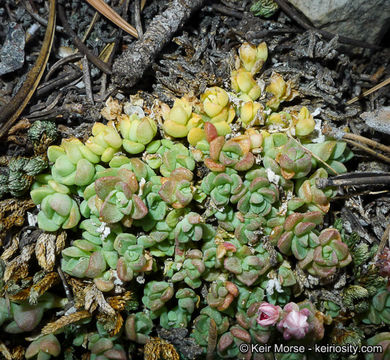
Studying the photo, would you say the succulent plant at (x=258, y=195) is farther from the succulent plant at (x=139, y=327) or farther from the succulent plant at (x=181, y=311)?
the succulent plant at (x=139, y=327)

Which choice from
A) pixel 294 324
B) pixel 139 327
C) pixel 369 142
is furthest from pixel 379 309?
pixel 139 327

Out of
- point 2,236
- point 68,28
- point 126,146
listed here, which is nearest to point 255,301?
point 126,146

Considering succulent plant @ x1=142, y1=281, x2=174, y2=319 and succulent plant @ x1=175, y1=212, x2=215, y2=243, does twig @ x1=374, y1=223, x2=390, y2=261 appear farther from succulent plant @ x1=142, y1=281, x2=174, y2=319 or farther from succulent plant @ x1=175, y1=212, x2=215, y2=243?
succulent plant @ x1=142, y1=281, x2=174, y2=319

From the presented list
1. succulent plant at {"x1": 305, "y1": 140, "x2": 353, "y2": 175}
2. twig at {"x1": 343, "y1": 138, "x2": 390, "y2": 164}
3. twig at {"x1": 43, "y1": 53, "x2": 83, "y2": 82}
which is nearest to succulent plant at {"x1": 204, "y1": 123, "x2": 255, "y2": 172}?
succulent plant at {"x1": 305, "y1": 140, "x2": 353, "y2": 175}

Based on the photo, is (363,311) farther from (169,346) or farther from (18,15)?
(18,15)

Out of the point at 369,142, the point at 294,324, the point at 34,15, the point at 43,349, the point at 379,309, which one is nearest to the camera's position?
the point at 294,324

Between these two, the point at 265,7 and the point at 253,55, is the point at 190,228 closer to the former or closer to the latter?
the point at 253,55
